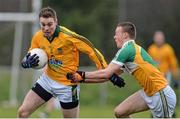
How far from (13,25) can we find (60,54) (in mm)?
15463

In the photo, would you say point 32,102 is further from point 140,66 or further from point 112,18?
point 112,18

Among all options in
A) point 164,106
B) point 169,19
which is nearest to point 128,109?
point 164,106

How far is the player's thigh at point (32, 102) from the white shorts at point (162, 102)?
5.67 ft

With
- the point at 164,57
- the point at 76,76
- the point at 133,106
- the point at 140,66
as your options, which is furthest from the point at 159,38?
the point at 76,76

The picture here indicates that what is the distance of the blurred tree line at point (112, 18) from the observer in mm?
32062

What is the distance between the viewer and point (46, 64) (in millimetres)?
10953

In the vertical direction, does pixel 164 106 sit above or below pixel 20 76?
above

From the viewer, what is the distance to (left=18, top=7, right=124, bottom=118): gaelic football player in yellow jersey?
1086 centimetres

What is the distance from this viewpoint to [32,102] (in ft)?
35.8

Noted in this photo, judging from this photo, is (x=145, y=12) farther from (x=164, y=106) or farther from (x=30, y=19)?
(x=164, y=106)

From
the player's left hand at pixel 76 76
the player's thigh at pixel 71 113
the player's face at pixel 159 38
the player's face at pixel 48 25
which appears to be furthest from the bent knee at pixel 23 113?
the player's face at pixel 159 38

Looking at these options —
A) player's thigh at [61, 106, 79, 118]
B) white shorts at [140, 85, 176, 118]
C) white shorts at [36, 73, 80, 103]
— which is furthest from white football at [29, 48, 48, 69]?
white shorts at [140, 85, 176, 118]

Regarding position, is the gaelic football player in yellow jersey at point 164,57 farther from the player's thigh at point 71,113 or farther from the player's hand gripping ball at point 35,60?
the player's hand gripping ball at point 35,60

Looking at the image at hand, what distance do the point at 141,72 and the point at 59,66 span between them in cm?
153
